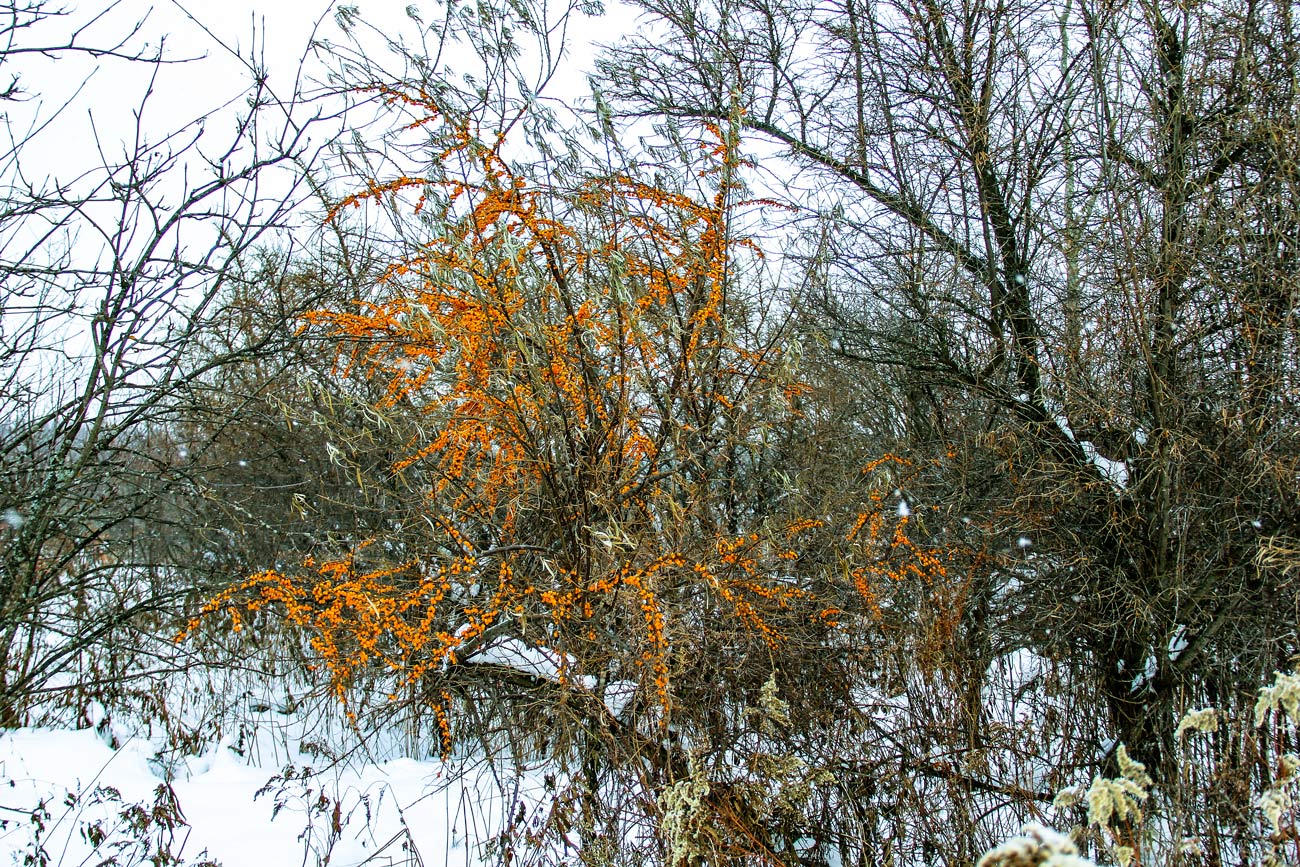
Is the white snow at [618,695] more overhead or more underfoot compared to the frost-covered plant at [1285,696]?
more overhead

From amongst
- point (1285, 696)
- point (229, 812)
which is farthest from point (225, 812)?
point (1285, 696)

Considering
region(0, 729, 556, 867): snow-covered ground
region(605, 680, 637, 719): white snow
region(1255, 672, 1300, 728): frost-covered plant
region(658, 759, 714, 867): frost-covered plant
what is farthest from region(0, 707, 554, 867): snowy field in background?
region(1255, 672, 1300, 728): frost-covered plant

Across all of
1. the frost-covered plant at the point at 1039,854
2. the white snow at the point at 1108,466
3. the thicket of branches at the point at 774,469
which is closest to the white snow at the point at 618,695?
the thicket of branches at the point at 774,469

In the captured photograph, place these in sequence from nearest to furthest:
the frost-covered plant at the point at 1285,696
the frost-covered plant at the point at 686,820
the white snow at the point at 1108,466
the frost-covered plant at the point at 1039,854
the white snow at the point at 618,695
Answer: the frost-covered plant at the point at 1039,854, the frost-covered plant at the point at 1285,696, the frost-covered plant at the point at 686,820, the white snow at the point at 618,695, the white snow at the point at 1108,466

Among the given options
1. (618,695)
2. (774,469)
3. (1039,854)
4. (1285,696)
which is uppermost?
(774,469)

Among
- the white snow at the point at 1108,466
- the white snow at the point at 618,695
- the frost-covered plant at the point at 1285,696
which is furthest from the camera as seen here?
the white snow at the point at 1108,466

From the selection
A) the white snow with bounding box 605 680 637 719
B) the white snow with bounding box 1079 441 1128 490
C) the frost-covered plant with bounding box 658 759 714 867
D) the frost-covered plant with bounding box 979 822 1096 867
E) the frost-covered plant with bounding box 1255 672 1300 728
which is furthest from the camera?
the white snow with bounding box 1079 441 1128 490

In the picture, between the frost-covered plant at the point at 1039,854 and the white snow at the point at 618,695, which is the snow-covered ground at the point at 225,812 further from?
the frost-covered plant at the point at 1039,854

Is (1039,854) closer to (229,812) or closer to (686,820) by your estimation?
(686,820)

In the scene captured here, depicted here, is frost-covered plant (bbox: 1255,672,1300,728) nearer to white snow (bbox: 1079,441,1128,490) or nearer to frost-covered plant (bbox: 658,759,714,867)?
frost-covered plant (bbox: 658,759,714,867)

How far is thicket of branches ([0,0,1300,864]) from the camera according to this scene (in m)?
3.62

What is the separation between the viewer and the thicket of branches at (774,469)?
3625 mm

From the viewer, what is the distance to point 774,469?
461 centimetres

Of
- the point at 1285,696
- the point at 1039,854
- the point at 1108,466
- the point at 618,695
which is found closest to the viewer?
the point at 1039,854
